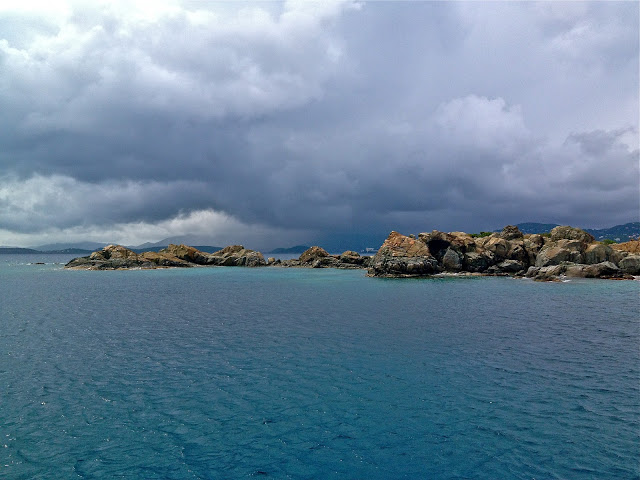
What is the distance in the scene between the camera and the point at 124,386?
865 inches

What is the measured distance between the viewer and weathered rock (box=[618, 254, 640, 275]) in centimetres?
9012

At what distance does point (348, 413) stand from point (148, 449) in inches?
356

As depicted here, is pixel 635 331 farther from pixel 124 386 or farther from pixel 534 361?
pixel 124 386

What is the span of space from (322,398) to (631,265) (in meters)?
104

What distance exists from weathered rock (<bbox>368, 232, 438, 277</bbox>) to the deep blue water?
60836 mm

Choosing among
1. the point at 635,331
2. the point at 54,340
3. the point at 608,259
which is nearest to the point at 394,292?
the point at 635,331

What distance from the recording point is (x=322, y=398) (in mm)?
20141

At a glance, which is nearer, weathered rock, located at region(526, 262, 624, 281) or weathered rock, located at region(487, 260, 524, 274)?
weathered rock, located at region(526, 262, 624, 281)

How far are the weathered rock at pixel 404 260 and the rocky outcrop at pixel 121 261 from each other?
89.7 m

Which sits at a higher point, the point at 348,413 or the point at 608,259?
the point at 608,259

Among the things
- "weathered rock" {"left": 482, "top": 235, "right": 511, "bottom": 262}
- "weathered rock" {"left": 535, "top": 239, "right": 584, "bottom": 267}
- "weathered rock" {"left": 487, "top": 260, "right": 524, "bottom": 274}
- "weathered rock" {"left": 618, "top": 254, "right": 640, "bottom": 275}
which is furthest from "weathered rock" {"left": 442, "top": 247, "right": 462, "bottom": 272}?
"weathered rock" {"left": 618, "top": 254, "right": 640, "bottom": 275}

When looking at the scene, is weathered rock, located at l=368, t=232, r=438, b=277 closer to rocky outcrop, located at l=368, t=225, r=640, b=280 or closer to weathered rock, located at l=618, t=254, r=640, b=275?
rocky outcrop, located at l=368, t=225, r=640, b=280

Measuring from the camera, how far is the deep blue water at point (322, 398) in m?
14.2

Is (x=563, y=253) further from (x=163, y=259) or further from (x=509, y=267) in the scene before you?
(x=163, y=259)
